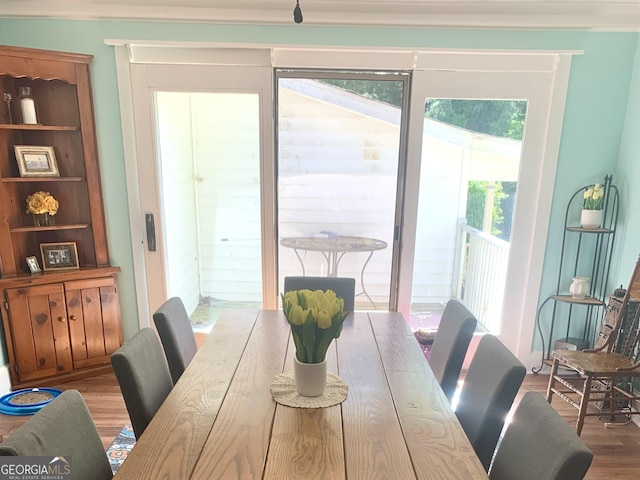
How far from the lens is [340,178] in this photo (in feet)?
9.65

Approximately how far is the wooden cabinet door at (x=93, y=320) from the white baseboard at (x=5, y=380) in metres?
0.37

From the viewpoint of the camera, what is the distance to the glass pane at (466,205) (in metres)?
2.83

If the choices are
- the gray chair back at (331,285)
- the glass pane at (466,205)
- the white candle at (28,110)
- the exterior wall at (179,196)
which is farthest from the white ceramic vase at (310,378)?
the white candle at (28,110)

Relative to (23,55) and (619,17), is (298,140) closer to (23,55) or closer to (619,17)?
(23,55)

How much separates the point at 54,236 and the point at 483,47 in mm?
3235

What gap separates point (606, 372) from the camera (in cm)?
216

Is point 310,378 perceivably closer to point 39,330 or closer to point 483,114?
point 39,330

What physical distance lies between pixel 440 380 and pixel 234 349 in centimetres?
93

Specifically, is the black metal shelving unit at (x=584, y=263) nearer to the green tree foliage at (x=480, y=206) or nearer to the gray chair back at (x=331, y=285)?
the green tree foliage at (x=480, y=206)

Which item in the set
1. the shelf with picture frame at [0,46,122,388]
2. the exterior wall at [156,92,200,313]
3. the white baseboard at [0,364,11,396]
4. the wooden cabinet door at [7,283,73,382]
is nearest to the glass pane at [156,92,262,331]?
the exterior wall at [156,92,200,313]

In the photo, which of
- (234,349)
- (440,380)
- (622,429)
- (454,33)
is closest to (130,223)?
(234,349)

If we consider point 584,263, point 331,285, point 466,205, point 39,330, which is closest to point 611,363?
Answer: point 584,263

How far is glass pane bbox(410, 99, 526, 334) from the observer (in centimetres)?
283

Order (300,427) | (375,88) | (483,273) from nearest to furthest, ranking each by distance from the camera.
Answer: (300,427), (375,88), (483,273)
